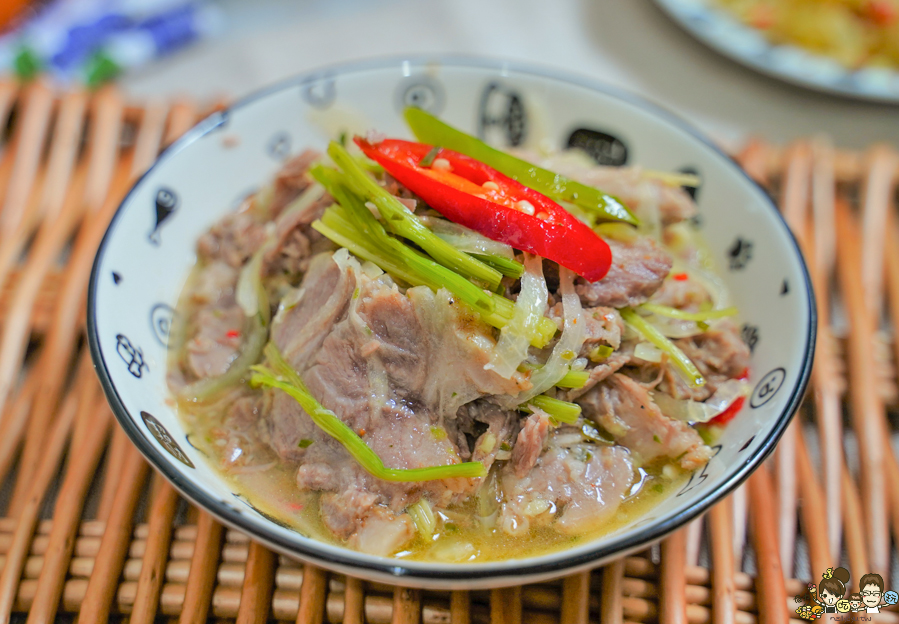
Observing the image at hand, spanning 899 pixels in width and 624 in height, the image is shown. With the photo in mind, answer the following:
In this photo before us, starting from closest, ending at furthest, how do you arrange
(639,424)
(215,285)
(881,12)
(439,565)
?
(439,565)
(639,424)
(215,285)
(881,12)

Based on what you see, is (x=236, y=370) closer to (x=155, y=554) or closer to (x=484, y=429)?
(x=155, y=554)

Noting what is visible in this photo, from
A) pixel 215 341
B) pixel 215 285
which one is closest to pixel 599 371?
pixel 215 341

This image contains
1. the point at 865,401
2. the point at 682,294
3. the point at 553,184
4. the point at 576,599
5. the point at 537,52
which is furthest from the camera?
the point at 537,52

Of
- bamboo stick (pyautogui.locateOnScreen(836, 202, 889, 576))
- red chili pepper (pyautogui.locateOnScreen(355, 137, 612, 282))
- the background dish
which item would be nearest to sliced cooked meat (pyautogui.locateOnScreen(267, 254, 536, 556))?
red chili pepper (pyautogui.locateOnScreen(355, 137, 612, 282))

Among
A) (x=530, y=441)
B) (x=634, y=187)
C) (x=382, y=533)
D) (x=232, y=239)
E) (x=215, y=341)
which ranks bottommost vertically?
(x=382, y=533)

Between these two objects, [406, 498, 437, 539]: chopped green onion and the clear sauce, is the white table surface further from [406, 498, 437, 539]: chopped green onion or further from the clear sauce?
[406, 498, 437, 539]: chopped green onion

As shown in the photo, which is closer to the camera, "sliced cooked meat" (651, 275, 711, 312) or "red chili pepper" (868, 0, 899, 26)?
"sliced cooked meat" (651, 275, 711, 312)

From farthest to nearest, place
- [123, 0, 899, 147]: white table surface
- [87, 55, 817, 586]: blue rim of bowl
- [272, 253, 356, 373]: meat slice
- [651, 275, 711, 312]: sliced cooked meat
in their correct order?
[123, 0, 899, 147]: white table surface → [651, 275, 711, 312]: sliced cooked meat → [272, 253, 356, 373]: meat slice → [87, 55, 817, 586]: blue rim of bowl
